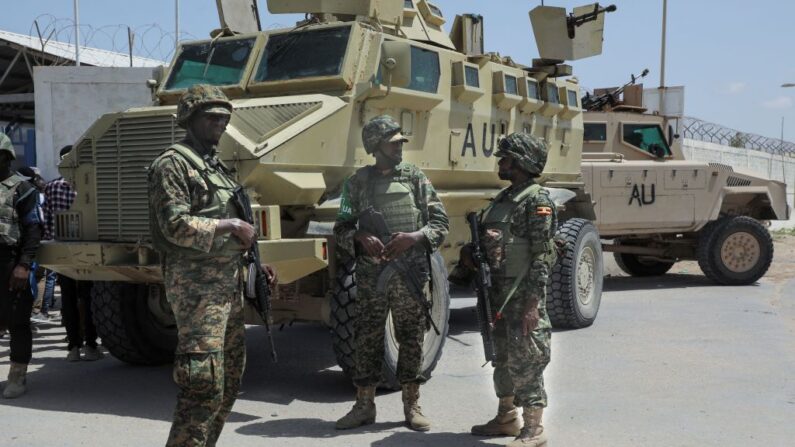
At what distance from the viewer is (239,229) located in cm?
373

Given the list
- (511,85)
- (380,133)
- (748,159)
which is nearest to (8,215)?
(380,133)

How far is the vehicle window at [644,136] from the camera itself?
1225cm

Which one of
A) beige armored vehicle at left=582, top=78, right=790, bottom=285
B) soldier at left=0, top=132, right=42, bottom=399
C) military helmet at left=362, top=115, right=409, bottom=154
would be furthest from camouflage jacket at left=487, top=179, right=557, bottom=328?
beige armored vehicle at left=582, top=78, right=790, bottom=285

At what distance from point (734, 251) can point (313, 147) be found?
807cm

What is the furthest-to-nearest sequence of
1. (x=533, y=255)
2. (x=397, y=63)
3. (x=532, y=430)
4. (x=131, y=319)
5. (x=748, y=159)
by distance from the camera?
(x=748, y=159)
(x=131, y=319)
(x=397, y=63)
(x=533, y=255)
(x=532, y=430)

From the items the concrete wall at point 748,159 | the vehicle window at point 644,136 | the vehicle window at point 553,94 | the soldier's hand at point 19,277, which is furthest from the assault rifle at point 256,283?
the concrete wall at point 748,159

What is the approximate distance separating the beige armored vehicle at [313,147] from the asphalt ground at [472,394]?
0.46 m

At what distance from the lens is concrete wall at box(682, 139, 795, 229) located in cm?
2397

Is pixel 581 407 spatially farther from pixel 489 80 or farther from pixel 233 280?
pixel 489 80

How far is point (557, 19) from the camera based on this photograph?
9.21m

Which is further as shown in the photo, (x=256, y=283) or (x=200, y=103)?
(x=256, y=283)

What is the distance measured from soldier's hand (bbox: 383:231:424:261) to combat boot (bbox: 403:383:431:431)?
74 centimetres

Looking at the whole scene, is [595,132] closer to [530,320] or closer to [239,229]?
[530,320]

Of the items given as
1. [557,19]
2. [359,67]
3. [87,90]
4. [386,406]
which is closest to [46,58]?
[87,90]
